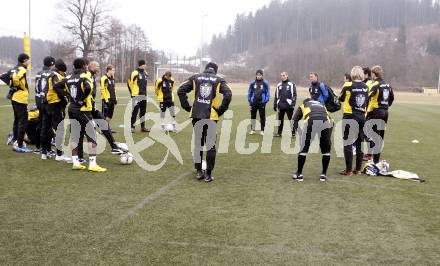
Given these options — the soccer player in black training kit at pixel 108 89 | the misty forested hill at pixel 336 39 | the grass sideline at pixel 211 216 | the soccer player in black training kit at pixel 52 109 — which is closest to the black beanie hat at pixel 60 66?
the soccer player in black training kit at pixel 52 109

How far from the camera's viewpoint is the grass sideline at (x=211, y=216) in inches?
194

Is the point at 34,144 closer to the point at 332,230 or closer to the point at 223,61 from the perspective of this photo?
the point at 332,230

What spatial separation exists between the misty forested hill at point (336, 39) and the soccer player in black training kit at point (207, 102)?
297 feet

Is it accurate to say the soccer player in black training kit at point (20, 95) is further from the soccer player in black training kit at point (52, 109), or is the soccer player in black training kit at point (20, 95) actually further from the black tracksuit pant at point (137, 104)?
the black tracksuit pant at point (137, 104)

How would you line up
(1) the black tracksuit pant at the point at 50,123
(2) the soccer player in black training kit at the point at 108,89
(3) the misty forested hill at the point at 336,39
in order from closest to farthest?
(1) the black tracksuit pant at the point at 50,123 < (2) the soccer player in black training kit at the point at 108,89 < (3) the misty forested hill at the point at 336,39

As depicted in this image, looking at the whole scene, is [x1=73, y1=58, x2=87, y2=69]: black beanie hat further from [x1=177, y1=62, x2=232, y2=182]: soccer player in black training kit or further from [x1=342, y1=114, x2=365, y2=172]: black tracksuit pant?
[x1=342, y1=114, x2=365, y2=172]: black tracksuit pant

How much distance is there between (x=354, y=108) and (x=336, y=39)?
132m

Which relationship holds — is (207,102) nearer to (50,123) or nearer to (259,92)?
(50,123)

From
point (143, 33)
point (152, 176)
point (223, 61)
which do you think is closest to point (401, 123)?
point (152, 176)

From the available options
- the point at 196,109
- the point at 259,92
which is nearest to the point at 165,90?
the point at 259,92

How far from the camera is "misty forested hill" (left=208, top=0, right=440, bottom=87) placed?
107000 mm

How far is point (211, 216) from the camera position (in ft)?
20.4

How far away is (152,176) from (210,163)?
3.91 feet

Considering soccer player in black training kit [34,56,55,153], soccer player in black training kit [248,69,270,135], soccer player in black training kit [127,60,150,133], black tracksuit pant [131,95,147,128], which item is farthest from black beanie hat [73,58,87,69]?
soccer player in black training kit [248,69,270,135]
